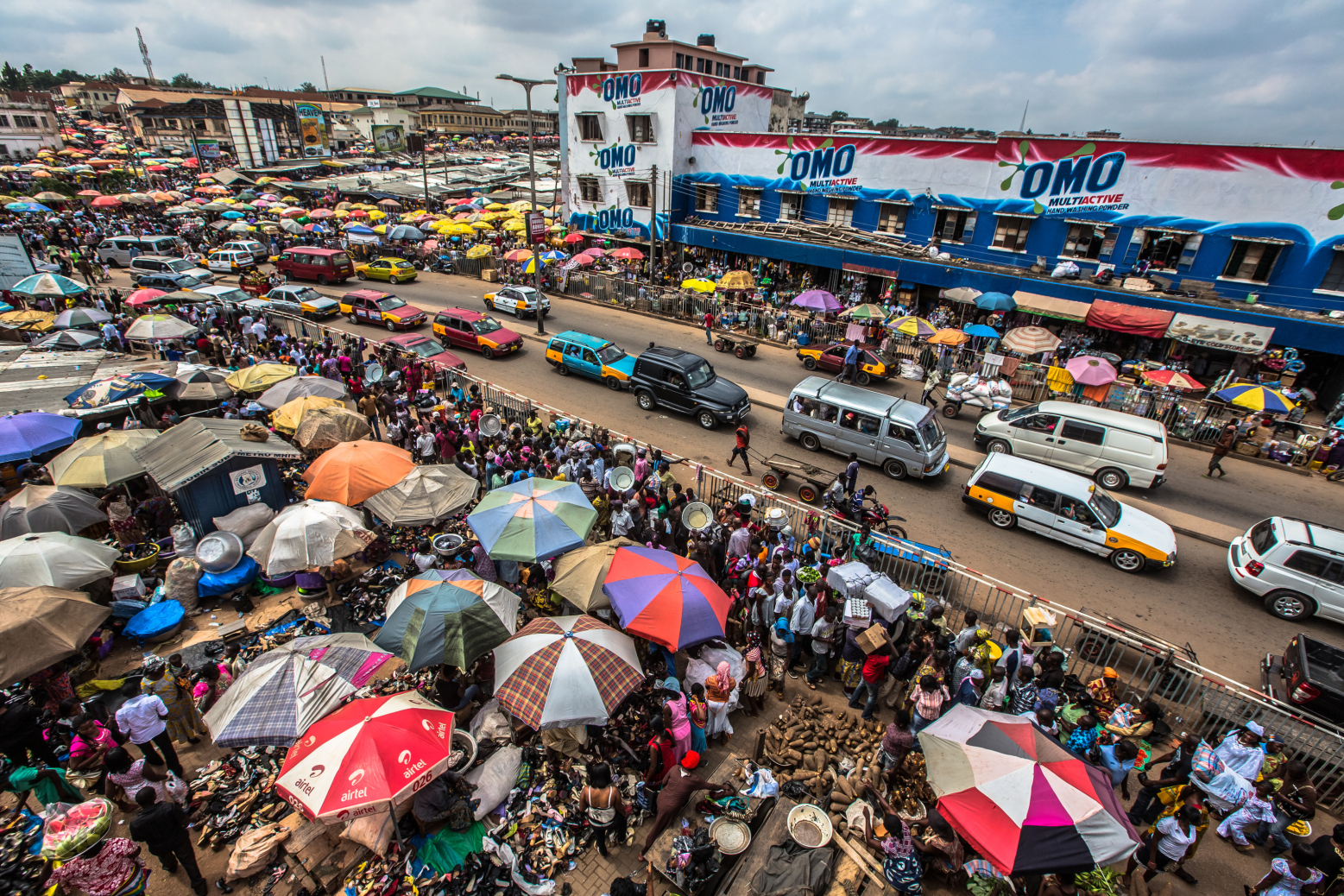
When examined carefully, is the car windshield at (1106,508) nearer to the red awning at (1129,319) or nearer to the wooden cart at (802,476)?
the wooden cart at (802,476)

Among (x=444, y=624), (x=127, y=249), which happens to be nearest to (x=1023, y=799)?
(x=444, y=624)

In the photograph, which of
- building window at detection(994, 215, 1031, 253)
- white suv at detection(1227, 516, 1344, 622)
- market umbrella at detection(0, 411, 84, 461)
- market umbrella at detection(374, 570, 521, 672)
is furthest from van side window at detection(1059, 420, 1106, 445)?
market umbrella at detection(0, 411, 84, 461)

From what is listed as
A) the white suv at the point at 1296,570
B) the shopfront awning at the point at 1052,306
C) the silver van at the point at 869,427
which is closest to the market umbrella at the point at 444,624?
the silver van at the point at 869,427

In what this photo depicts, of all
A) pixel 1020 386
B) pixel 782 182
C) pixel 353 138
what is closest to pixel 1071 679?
pixel 1020 386

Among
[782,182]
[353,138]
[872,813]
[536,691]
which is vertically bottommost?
[872,813]

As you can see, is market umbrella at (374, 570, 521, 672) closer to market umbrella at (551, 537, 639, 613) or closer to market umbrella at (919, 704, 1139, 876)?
market umbrella at (551, 537, 639, 613)

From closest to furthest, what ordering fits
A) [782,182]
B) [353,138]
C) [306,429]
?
[306,429] → [782,182] → [353,138]

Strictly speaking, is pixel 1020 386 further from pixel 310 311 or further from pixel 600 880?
pixel 310 311

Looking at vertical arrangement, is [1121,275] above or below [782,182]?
below
